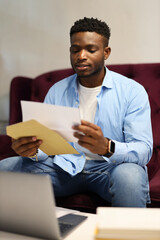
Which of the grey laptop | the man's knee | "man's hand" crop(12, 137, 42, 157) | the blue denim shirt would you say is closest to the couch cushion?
the blue denim shirt

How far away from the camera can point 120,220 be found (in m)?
0.55

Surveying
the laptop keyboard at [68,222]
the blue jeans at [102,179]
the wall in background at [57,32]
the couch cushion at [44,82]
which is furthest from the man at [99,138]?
the wall in background at [57,32]

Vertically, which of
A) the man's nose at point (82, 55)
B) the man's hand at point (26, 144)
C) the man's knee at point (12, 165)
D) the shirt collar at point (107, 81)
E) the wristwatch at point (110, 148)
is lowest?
the man's knee at point (12, 165)

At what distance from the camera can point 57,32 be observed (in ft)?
6.63

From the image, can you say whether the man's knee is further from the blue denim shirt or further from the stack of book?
the stack of book

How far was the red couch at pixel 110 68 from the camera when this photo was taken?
1.16 m

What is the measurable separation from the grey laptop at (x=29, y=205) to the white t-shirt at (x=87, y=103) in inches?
26.3

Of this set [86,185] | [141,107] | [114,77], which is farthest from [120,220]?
[114,77]

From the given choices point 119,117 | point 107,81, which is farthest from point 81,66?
point 119,117

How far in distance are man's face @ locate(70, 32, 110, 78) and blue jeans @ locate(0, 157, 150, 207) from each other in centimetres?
42

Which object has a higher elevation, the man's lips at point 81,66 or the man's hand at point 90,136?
the man's lips at point 81,66

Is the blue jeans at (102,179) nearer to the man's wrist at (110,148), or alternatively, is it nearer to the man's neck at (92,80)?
the man's wrist at (110,148)

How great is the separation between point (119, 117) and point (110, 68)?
21.0 inches

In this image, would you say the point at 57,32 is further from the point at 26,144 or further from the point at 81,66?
the point at 26,144
